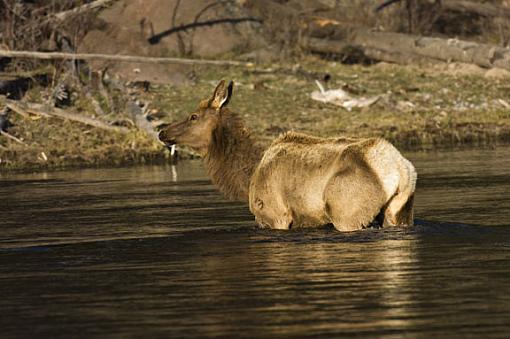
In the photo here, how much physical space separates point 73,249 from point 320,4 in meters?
25.8

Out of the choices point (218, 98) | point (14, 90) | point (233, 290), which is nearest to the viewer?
point (233, 290)

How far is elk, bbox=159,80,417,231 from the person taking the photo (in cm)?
1184

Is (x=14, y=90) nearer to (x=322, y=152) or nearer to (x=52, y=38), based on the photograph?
(x=52, y=38)

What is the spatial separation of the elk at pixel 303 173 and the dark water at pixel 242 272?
200 millimetres

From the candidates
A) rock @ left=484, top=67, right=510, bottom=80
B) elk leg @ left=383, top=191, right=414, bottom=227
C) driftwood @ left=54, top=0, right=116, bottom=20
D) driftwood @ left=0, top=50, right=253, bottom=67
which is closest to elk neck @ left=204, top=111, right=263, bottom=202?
elk leg @ left=383, top=191, right=414, bottom=227

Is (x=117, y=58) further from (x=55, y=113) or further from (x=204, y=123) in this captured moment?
(x=204, y=123)

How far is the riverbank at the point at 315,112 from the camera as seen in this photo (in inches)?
962

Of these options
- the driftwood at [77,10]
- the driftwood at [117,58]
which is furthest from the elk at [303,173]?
the driftwood at [77,10]

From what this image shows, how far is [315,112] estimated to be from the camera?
27359mm

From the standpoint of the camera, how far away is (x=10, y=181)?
21062 mm

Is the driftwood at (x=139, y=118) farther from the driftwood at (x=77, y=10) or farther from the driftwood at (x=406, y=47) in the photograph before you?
the driftwood at (x=406, y=47)

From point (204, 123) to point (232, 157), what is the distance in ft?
2.00

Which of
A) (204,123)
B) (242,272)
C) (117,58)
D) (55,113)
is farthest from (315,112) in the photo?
(242,272)

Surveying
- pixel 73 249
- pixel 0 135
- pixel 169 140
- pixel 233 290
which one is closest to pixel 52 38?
pixel 0 135
